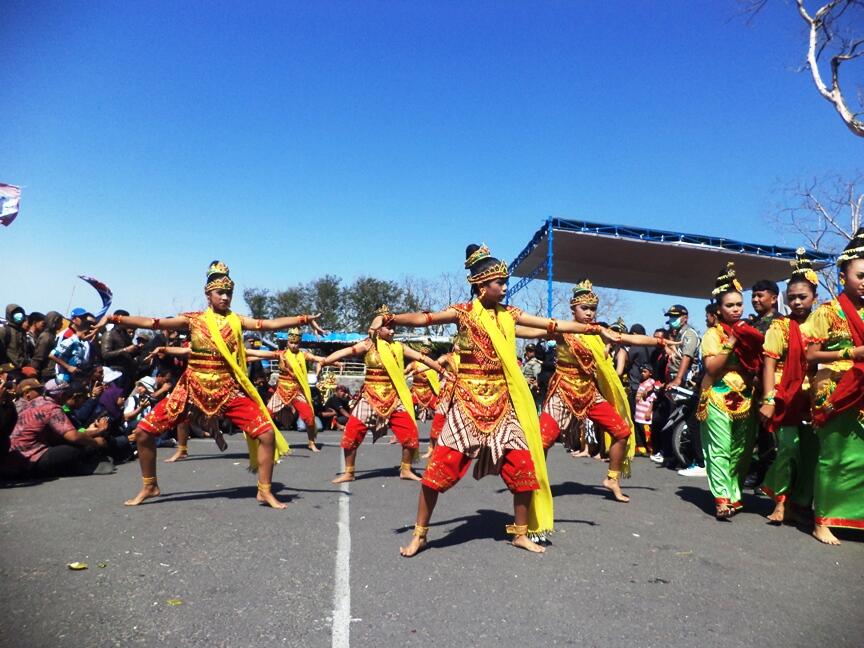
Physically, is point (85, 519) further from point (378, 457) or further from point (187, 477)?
point (378, 457)

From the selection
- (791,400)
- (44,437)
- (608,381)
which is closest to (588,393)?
(608,381)

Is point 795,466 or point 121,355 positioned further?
point 121,355

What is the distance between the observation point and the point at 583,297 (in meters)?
6.57

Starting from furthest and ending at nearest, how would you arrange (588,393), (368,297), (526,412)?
(368,297) → (588,393) → (526,412)

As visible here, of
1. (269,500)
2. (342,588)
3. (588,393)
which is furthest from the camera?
(588,393)

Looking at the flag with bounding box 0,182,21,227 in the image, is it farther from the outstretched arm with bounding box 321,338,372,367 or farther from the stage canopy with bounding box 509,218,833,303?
the stage canopy with bounding box 509,218,833,303

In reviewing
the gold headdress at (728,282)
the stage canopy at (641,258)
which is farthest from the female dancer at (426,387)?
the stage canopy at (641,258)

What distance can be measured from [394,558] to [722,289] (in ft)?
12.9

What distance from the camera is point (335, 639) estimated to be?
298 cm

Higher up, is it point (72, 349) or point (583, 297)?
point (583, 297)

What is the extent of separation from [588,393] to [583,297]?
1.00 meters

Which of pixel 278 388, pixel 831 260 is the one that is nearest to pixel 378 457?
pixel 278 388

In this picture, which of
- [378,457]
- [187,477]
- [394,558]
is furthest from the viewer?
[378,457]

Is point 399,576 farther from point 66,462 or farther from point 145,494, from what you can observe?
point 66,462
